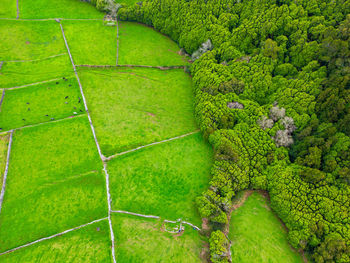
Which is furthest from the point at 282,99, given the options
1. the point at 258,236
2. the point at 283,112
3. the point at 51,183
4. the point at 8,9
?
the point at 8,9

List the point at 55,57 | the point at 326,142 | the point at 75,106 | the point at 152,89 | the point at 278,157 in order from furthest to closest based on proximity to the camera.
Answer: the point at 55,57 < the point at 152,89 < the point at 75,106 < the point at 278,157 < the point at 326,142

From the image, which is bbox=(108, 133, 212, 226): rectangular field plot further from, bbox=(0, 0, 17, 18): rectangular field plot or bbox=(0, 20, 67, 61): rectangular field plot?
bbox=(0, 0, 17, 18): rectangular field plot

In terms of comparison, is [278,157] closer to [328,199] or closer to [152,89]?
[328,199]

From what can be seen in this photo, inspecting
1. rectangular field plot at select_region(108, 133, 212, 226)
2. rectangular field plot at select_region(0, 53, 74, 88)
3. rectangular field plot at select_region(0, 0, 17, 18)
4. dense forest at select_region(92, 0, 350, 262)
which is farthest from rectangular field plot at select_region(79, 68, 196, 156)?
rectangular field plot at select_region(0, 0, 17, 18)

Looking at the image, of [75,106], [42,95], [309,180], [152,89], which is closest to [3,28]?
[42,95]

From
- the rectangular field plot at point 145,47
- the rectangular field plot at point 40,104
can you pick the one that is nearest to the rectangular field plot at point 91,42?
the rectangular field plot at point 145,47

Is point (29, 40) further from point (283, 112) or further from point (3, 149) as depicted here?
point (283, 112)
